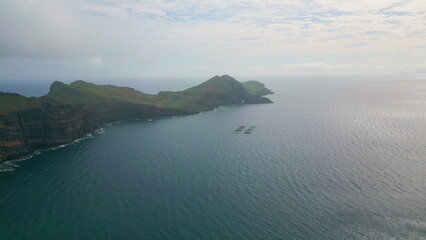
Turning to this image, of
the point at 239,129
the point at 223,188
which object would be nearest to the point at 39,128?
the point at 223,188

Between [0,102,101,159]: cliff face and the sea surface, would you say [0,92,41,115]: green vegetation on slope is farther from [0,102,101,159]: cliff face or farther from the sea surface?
A: the sea surface

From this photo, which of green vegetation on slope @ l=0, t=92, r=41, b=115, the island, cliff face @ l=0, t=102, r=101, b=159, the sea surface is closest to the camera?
the sea surface

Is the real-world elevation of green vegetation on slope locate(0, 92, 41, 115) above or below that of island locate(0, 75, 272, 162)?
above

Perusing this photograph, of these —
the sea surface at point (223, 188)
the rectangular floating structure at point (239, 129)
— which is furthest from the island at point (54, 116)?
the rectangular floating structure at point (239, 129)

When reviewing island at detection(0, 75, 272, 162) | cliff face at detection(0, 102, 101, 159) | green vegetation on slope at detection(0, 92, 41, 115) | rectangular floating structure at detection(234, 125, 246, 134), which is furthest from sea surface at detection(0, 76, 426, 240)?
green vegetation on slope at detection(0, 92, 41, 115)

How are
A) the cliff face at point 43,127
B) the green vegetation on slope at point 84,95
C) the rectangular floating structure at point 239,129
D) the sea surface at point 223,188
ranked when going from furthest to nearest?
the green vegetation on slope at point 84,95 → the rectangular floating structure at point 239,129 → the cliff face at point 43,127 → the sea surface at point 223,188

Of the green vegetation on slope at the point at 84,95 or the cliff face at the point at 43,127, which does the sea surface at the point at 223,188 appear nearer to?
the cliff face at the point at 43,127

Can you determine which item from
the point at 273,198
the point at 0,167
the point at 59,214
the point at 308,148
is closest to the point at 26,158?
the point at 0,167

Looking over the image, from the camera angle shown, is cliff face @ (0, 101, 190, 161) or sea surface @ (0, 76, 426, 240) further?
cliff face @ (0, 101, 190, 161)
